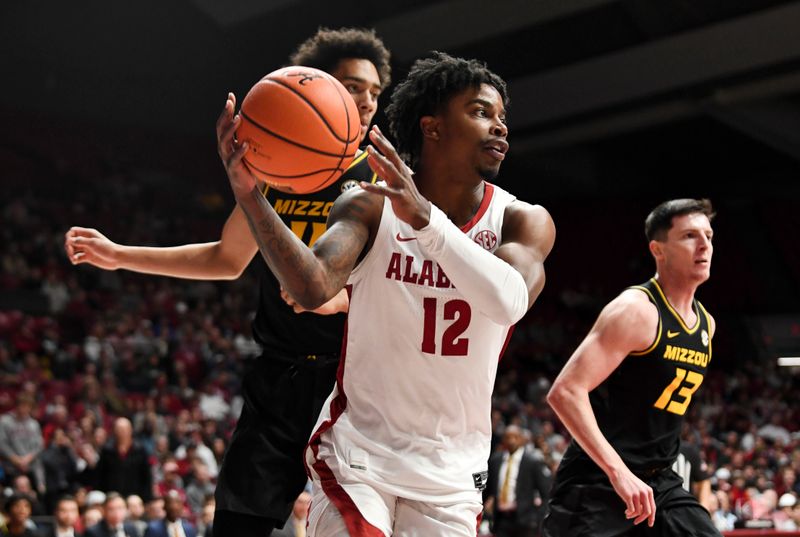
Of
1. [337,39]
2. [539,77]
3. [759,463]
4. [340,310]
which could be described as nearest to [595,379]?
[340,310]

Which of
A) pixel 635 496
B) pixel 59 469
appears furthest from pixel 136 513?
pixel 635 496

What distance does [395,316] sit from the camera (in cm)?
277

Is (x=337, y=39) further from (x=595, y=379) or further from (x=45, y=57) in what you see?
(x=45, y=57)

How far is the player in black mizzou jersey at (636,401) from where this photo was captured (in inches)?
157

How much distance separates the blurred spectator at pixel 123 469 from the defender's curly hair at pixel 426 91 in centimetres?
754

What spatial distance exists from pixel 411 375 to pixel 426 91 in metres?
0.90

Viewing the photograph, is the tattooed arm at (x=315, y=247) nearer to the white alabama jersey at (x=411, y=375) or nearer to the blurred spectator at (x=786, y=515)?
the white alabama jersey at (x=411, y=375)

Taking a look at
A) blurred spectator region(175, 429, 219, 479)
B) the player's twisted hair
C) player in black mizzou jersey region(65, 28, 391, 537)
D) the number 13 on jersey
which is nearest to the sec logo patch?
player in black mizzou jersey region(65, 28, 391, 537)

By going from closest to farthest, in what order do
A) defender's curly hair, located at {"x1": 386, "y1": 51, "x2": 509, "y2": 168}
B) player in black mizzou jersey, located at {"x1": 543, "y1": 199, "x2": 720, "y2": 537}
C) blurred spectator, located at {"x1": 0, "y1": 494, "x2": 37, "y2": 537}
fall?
defender's curly hair, located at {"x1": 386, "y1": 51, "x2": 509, "y2": 168}
player in black mizzou jersey, located at {"x1": 543, "y1": 199, "x2": 720, "y2": 537}
blurred spectator, located at {"x1": 0, "y1": 494, "x2": 37, "y2": 537}

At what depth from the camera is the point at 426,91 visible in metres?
3.10

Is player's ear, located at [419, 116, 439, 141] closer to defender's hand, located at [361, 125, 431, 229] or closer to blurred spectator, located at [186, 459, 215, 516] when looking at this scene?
defender's hand, located at [361, 125, 431, 229]

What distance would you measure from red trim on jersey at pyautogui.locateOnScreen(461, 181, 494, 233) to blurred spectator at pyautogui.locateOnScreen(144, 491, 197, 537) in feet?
21.9

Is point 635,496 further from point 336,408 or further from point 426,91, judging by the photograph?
point 426,91

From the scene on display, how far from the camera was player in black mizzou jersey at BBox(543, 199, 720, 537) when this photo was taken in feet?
13.1
